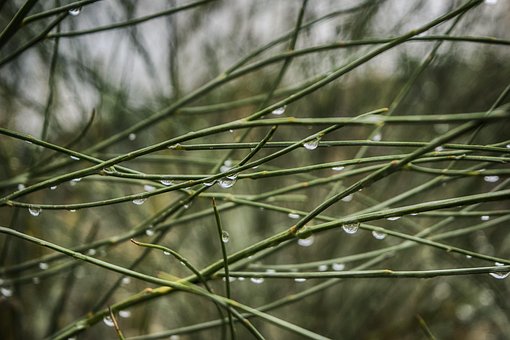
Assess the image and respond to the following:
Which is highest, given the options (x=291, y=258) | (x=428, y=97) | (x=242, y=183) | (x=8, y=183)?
(x=428, y=97)

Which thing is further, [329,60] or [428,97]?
[428,97]

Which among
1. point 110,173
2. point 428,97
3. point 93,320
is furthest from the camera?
point 428,97

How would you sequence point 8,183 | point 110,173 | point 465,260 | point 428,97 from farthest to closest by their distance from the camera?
point 428,97, point 465,260, point 8,183, point 110,173

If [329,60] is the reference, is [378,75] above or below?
above

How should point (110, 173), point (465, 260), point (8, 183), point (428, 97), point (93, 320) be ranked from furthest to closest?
point (428, 97) < point (465, 260) < point (8, 183) < point (93, 320) < point (110, 173)

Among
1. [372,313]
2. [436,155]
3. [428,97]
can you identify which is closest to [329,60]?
[428,97]

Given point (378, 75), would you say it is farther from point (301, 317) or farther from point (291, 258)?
point (301, 317)

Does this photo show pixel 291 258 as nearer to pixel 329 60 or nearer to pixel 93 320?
pixel 329 60

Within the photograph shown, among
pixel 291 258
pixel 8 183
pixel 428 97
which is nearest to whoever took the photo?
pixel 8 183

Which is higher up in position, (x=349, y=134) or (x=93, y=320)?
(x=349, y=134)

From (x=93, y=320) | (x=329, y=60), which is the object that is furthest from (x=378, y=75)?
(x=93, y=320)
